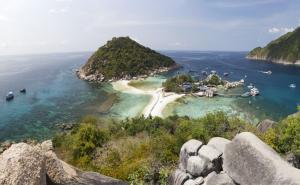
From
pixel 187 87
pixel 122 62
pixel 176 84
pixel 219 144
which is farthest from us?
pixel 122 62

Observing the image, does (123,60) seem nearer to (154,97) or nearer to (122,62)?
(122,62)

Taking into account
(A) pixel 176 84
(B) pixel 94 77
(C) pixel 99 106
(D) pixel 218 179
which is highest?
(D) pixel 218 179

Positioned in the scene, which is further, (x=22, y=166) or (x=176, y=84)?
(x=176, y=84)

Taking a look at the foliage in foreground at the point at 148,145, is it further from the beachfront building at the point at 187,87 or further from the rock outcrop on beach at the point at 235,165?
the beachfront building at the point at 187,87

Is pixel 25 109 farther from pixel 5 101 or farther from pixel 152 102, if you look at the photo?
pixel 152 102

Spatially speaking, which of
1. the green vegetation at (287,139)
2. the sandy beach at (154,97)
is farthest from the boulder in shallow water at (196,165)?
the sandy beach at (154,97)

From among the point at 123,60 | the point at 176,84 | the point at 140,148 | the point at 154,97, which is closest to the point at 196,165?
the point at 140,148

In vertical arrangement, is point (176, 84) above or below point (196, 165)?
below
